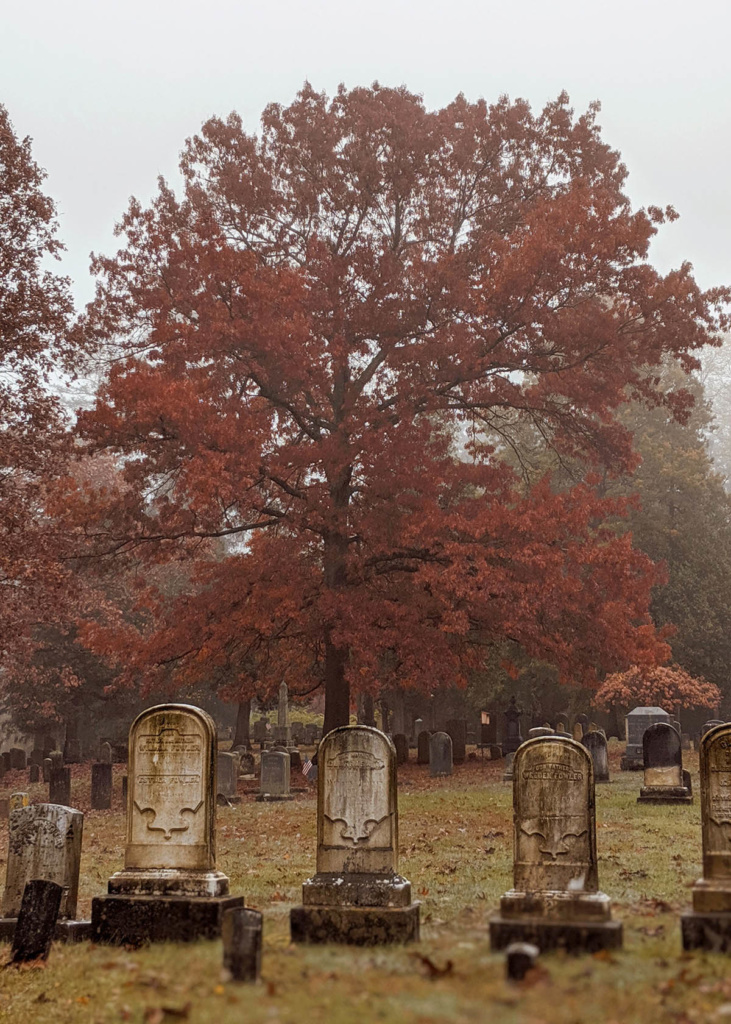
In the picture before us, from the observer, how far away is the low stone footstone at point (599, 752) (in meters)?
20.5

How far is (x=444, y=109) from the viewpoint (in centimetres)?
2273

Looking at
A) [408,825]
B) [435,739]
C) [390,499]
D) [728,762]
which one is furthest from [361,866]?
[435,739]

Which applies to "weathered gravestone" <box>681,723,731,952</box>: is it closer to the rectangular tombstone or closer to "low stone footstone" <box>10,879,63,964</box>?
"low stone footstone" <box>10,879,63,964</box>

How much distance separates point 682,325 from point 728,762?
13397 mm

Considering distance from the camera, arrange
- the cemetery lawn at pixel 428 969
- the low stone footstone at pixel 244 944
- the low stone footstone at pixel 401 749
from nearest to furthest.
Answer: the cemetery lawn at pixel 428 969, the low stone footstone at pixel 244 944, the low stone footstone at pixel 401 749

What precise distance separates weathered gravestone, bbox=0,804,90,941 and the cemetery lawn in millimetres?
856

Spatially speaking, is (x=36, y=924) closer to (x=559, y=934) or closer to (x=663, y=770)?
(x=559, y=934)

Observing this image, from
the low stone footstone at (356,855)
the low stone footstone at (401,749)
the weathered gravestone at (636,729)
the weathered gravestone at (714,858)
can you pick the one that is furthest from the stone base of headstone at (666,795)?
the low stone footstone at (401,749)

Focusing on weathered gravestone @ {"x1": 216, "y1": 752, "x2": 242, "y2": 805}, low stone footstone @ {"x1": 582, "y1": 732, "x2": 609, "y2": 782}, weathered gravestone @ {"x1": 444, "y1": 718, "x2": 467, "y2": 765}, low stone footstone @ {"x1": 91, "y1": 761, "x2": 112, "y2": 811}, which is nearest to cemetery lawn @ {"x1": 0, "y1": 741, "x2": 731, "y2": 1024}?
weathered gravestone @ {"x1": 216, "y1": 752, "x2": 242, "y2": 805}

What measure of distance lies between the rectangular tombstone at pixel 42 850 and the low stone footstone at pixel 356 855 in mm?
2579

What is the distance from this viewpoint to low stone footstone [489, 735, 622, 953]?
7.25 meters

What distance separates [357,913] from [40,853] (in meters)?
3.41

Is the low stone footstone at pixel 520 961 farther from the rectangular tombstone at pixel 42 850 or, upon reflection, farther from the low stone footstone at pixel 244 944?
the rectangular tombstone at pixel 42 850

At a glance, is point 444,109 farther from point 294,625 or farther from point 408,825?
point 408,825
